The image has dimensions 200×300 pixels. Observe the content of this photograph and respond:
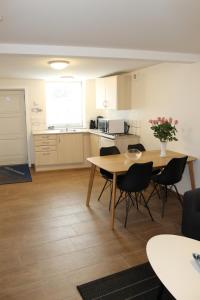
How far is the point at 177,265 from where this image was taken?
1.70 metres

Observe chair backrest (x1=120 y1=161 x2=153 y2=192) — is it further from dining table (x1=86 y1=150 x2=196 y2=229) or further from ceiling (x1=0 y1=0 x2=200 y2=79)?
ceiling (x1=0 y1=0 x2=200 y2=79)

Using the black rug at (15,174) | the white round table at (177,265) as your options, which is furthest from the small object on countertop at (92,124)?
the white round table at (177,265)

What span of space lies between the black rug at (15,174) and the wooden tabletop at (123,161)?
2331 millimetres

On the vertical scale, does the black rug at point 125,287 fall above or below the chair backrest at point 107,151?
below

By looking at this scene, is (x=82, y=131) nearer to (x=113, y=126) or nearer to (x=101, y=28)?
(x=113, y=126)

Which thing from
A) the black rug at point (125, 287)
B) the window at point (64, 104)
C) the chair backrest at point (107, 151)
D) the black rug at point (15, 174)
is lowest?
the black rug at point (125, 287)

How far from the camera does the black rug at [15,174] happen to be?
18.2 ft

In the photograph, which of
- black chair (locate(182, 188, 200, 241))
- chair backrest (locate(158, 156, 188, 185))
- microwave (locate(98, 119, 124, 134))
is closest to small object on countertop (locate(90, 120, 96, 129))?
microwave (locate(98, 119, 124, 134))

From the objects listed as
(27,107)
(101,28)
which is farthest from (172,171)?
(27,107)

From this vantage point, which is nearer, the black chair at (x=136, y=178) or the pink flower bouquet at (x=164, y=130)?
the black chair at (x=136, y=178)

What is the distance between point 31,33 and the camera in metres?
2.40

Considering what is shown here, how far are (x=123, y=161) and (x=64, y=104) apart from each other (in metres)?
3.65

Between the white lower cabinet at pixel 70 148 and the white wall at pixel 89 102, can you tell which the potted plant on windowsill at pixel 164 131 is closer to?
the white lower cabinet at pixel 70 148

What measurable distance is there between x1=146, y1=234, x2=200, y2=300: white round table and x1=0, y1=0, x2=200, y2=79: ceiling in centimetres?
175
